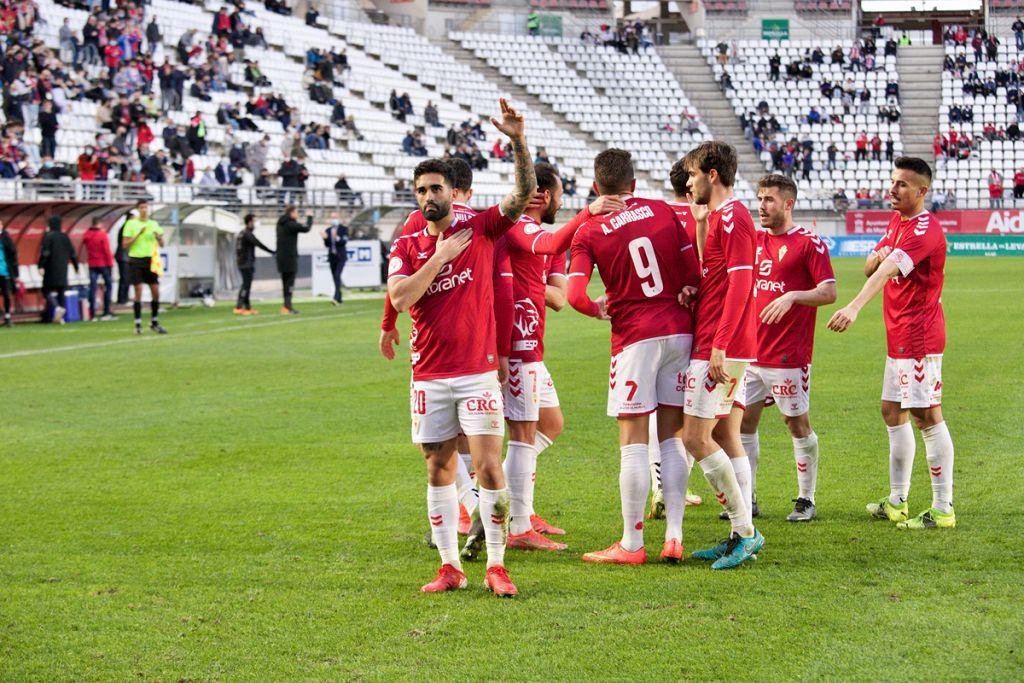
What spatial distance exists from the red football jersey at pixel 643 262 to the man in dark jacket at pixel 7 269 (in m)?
17.2

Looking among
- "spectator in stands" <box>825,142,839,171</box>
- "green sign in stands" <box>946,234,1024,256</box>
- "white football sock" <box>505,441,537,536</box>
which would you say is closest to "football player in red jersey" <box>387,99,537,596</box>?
"white football sock" <box>505,441,537,536</box>

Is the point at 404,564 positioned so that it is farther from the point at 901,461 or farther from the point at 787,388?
the point at 901,461

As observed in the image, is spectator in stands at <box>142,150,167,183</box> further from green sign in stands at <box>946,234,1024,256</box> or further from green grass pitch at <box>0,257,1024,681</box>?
green sign in stands at <box>946,234,1024,256</box>

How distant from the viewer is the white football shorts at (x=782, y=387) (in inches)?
289

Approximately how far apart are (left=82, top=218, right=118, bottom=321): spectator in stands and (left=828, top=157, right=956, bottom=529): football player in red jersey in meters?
18.5

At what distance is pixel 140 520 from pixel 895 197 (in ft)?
15.9

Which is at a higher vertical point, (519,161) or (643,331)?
(519,161)

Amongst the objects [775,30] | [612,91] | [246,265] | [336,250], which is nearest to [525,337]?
[246,265]

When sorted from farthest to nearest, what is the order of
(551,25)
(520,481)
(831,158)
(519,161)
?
(551,25), (831,158), (520,481), (519,161)

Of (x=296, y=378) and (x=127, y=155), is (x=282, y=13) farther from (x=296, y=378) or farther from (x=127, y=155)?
(x=296, y=378)

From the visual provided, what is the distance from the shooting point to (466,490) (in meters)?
7.22

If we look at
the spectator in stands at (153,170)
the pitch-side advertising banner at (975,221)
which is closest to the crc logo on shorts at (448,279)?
the spectator in stands at (153,170)

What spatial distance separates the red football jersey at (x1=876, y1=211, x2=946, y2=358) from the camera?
7004 millimetres

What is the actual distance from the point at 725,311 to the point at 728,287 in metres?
0.15
